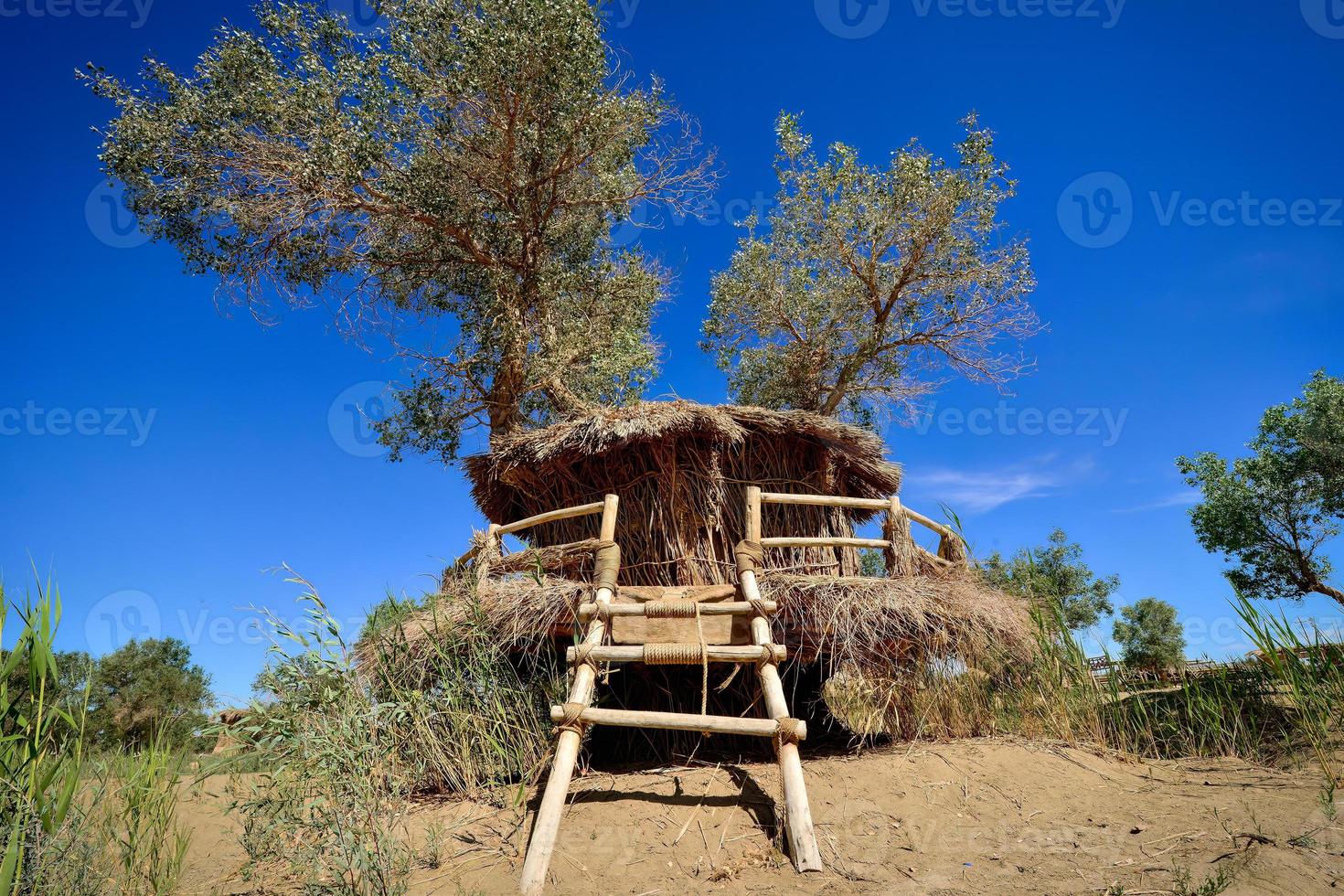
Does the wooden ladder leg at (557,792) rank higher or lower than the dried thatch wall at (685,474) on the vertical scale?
lower

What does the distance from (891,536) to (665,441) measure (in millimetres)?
2572

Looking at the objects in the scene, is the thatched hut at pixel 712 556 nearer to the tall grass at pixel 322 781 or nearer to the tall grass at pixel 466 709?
the tall grass at pixel 466 709

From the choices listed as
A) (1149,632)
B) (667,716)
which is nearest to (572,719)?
(667,716)

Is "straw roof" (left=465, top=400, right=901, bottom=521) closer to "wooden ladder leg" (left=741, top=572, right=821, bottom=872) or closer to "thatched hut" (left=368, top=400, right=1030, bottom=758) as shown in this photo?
"thatched hut" (left=368, top=400, right=1030, bottom=758)

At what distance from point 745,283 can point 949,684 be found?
9.56 meters

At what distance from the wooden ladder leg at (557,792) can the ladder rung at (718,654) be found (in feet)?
0.38

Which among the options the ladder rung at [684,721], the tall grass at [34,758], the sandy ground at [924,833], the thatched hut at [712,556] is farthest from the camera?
the thatched hut at [712,556]

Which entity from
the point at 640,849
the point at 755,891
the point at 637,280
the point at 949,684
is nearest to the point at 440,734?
the point at 640,849

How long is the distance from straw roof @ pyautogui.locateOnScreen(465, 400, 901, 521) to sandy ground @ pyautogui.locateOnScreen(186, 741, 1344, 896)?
3379 millimetres

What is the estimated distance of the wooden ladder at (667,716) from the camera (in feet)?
14.5

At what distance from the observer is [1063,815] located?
5.31 m

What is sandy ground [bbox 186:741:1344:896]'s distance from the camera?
430cm

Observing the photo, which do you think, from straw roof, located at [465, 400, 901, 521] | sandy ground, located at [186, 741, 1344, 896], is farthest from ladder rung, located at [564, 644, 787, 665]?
straw roof, located at [465, 400, 901, 521]

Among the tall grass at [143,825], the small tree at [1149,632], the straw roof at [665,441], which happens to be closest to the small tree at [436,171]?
the straw roof at [665,441]
